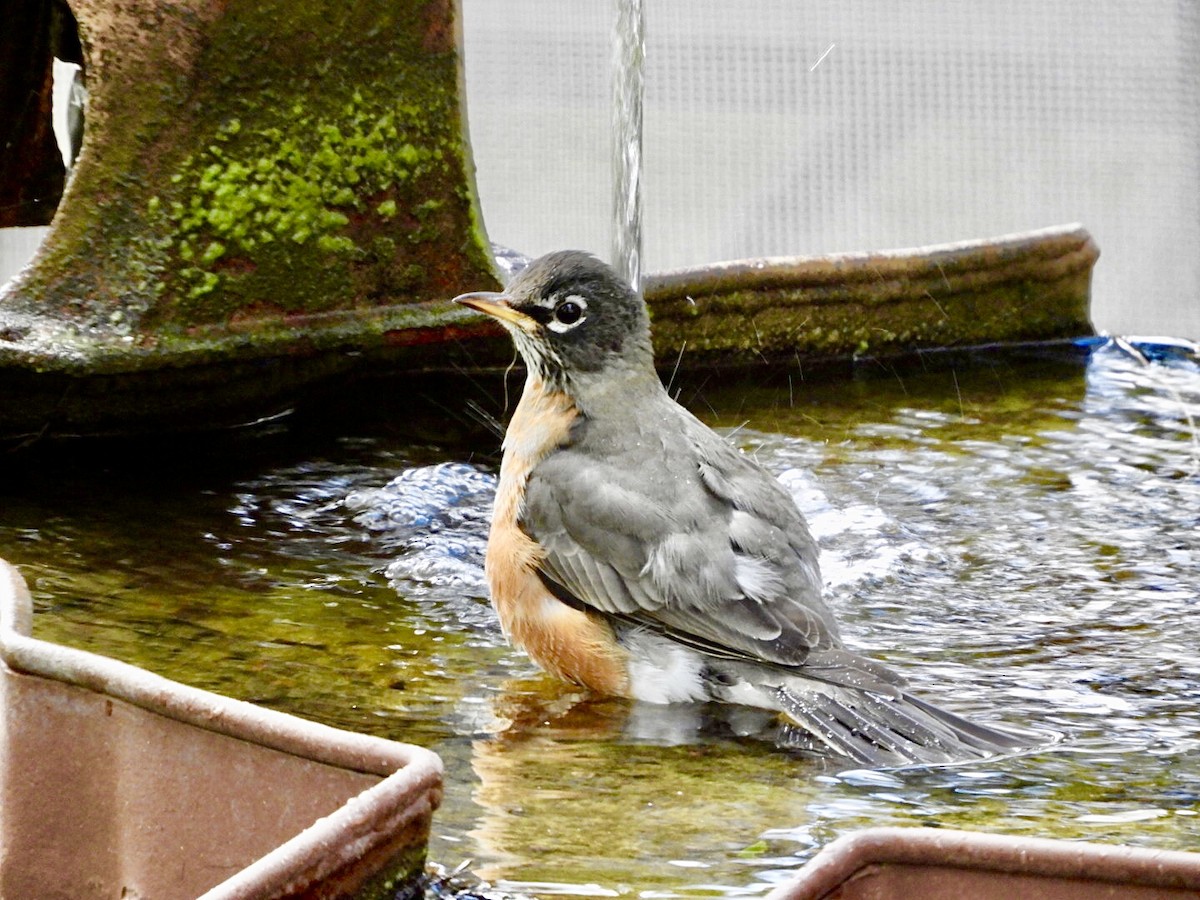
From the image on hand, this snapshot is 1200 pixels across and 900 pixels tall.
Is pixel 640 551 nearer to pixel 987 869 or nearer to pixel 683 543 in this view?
pixel 683 543

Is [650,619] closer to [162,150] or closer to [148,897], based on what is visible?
[148,897]

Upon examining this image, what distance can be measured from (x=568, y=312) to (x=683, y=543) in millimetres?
672

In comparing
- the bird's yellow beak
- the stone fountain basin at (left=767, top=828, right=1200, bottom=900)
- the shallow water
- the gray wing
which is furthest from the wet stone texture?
the stone fountain basin at (left=767, top=828, right=1200, bottom=900)

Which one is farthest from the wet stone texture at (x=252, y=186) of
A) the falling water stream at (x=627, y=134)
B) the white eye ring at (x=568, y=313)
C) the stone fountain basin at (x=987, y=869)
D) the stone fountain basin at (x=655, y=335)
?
the stone fountain basin at (x=987, y=869)

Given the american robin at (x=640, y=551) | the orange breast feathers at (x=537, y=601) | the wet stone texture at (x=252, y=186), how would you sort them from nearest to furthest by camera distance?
the american robin at (x=640, y=551) → the orange breast feathers at (x=537, y=601) → the wet stone texture at (x=252, y=186)

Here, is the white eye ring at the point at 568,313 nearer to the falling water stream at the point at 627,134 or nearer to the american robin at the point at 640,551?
the american robin at the point at 640,551

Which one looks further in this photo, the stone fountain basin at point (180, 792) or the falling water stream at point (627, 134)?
the falling water stream at point (627, 134)

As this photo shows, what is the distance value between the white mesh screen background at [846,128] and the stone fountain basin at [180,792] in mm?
8061

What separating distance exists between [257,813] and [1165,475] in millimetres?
3519

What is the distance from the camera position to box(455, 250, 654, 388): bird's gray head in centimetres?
396

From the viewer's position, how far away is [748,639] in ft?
11.4

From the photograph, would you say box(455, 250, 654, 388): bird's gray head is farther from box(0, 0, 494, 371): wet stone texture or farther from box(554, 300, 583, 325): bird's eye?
box(0, 0, 494, 371): wet stone texture

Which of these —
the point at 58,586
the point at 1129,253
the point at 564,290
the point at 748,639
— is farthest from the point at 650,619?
the point at 1129,253

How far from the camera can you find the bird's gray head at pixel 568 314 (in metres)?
3.96
